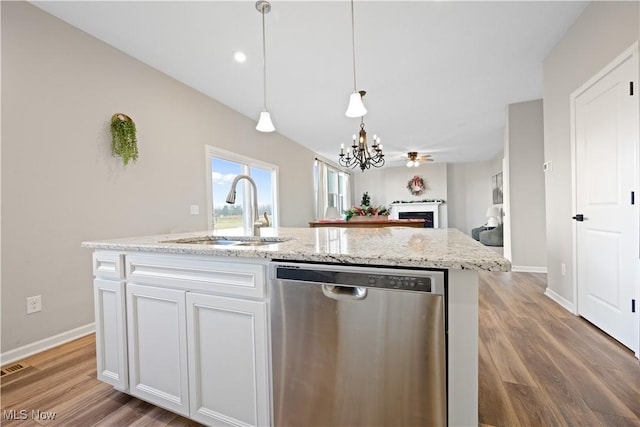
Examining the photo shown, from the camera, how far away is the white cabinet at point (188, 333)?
3.74 feet

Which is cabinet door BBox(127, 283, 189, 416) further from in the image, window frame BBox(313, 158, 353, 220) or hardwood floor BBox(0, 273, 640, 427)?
window frame BBox(313, 158, 353, 220)

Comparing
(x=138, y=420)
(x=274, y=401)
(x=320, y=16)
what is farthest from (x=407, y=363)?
(x=320, y=16)

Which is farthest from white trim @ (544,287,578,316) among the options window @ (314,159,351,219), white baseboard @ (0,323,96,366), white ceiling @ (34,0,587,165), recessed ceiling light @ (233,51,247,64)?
window @ (314,159,351,219)

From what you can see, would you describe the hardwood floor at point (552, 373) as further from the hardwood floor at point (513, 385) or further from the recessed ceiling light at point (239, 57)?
the recessed ceiling light at point (239, 57)

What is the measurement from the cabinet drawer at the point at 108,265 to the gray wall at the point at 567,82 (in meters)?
3.35

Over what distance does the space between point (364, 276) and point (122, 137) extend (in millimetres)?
2772

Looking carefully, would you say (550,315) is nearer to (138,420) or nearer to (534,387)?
(534,387)

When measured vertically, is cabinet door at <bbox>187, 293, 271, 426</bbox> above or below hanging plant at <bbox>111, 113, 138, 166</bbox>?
below

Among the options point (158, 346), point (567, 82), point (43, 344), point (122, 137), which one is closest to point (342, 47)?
point (567, 82)

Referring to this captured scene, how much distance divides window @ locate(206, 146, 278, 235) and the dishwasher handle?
260 cm

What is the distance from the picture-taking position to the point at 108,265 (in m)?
1.47

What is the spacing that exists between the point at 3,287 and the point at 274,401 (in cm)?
217

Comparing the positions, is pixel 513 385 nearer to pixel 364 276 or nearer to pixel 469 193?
pixel 364 276

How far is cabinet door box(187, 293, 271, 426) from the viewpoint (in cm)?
113
